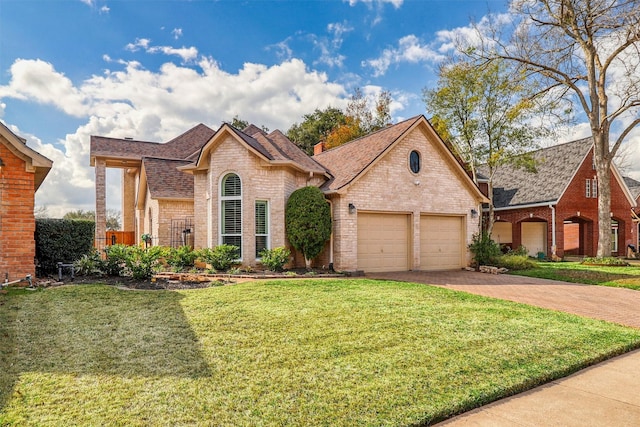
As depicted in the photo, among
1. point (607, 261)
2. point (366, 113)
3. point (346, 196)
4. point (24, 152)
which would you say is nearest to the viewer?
point (24, 152)

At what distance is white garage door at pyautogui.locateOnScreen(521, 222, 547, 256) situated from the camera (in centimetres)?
2438

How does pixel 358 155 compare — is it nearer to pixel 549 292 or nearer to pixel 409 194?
pixel 409 194

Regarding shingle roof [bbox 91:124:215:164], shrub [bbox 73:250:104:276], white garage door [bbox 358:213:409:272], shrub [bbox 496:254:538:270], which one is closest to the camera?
shrub [bbox 73:250:104:276]

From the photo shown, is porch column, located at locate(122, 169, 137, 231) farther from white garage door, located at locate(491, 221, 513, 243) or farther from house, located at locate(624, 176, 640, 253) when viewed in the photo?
house, located at locate(624, 176, 640, 253)

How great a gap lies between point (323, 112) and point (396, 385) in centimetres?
3518

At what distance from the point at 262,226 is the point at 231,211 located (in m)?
1.15

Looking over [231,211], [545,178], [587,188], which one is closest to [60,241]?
[231,211]

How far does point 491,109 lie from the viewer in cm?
2083

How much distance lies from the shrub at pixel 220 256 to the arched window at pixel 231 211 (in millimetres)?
791

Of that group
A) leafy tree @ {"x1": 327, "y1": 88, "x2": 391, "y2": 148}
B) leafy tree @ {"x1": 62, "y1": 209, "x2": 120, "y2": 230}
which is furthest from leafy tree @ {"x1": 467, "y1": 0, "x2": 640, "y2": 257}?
leafy tree @ {"x1": 62, "y1": 209, "x2": 120, "y2": 230}

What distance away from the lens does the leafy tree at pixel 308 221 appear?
12047 millimetres

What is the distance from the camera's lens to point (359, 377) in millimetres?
3984

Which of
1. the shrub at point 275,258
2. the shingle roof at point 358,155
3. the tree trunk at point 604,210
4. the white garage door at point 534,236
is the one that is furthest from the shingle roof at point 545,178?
the shrub at point 275,258

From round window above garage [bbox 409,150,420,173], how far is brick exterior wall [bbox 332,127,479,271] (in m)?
0.15
